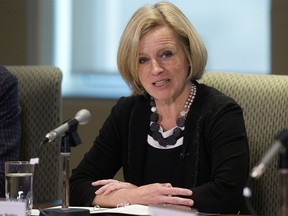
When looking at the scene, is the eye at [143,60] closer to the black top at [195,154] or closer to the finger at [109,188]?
the black top at [195,154]

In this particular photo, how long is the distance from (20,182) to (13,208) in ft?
1.22

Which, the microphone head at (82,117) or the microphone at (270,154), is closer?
the microphone at (270,154)

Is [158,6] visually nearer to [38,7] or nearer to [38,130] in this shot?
[38,130]

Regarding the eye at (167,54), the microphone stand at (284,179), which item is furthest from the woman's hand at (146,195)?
the microphone stand at (284,179)

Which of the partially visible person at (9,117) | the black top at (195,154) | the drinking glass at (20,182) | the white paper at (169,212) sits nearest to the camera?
the white paper at (169,212)

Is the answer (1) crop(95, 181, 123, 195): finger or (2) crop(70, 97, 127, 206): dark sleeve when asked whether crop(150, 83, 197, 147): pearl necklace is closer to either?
(2) crop(70, 97, 127, 206): dark sleeve

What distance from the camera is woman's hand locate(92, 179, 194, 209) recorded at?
2377 mm

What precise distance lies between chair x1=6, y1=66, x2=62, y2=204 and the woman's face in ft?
1.90

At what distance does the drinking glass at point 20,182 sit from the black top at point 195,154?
0.36 m

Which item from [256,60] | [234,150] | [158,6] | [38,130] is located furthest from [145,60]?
[256,60]

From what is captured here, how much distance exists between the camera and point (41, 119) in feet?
10.2

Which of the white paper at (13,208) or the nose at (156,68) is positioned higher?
the nose at (156,68)

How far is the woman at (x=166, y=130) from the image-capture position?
2.52 m

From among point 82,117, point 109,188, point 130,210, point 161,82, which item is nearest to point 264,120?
point 161,82
